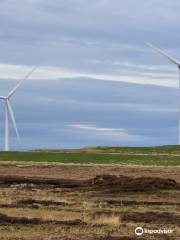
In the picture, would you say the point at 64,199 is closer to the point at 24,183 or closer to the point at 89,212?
the point at 89,212

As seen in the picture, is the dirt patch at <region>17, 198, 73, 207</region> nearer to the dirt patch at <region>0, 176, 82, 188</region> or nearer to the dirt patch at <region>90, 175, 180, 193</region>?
the dirt patch at <region>90, 175, 180, 193</region>

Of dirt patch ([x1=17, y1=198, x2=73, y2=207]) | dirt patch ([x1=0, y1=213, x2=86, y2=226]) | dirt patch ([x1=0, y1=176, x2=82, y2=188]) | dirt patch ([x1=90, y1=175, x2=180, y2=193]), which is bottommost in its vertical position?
dirt patch ([x1=0, y1=213, x2=86, y2=226])

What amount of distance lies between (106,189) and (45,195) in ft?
23.9

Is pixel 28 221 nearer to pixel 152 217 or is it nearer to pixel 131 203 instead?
pixel 152 217

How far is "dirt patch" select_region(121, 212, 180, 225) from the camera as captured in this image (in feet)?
116

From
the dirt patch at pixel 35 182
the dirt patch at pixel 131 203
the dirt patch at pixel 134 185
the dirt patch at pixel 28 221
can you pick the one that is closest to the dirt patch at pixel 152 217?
the dirt patch at pixel 28 221

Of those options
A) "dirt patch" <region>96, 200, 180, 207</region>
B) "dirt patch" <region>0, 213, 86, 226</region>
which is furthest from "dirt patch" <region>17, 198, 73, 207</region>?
"dirt patch" <region>0, 213, 86, 226</region>

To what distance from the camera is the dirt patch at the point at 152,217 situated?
3532cm

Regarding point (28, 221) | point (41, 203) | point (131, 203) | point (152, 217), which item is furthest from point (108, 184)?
point (28, 221)

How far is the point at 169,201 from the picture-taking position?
4775cm

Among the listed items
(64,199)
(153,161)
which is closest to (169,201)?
(64,199)

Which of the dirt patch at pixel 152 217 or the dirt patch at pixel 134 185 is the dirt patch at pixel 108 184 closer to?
the dirt patch at pixel 134 185

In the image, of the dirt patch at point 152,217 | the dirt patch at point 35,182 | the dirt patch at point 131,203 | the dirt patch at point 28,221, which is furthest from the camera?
the dirt patch at point 35,182

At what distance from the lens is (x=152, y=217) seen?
3638 centimetres
